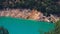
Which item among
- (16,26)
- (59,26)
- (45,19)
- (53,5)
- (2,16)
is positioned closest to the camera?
(59,26)

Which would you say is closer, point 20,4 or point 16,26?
point 16,26

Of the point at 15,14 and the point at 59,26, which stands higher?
the point at 59,26

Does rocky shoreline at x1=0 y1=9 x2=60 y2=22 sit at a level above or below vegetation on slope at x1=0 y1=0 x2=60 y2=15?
below

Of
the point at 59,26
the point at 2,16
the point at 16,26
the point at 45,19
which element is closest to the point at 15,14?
the point at 2,16

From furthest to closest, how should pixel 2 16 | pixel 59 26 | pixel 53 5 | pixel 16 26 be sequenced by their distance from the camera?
pixel 53 5
pixel 2 16
pixel 16 26
pixel 59 26

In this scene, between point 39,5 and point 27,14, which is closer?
point 27,14

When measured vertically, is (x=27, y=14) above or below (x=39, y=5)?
below

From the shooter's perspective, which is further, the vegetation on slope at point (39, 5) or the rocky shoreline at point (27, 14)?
the vegetation on slope at point (39, 5)

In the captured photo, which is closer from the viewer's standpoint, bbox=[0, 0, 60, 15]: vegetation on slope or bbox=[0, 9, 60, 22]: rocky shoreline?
bbox=[0, 9, 60, 22]: rocky shoreline

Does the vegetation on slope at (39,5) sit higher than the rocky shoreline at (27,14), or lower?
higher

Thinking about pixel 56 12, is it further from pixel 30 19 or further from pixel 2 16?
pixel 2 16

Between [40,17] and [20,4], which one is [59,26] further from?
[20,4]
